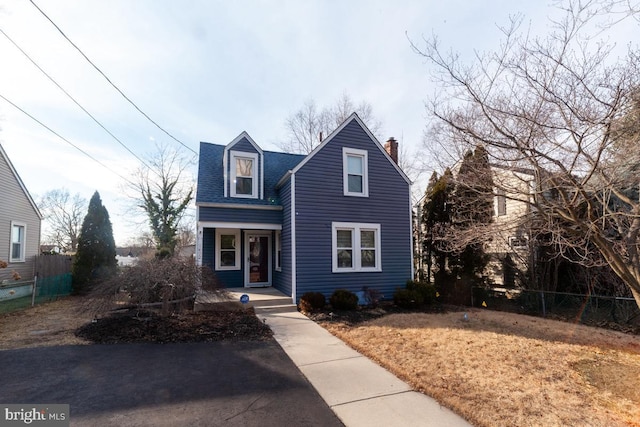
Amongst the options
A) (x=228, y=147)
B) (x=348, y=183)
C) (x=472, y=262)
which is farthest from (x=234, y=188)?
(x=472, y=262)

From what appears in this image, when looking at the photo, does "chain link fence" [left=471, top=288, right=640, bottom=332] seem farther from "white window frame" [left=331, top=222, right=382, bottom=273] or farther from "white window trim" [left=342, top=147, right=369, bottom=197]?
"white window trim" [left=342, top=147, right=369, bottom=197]

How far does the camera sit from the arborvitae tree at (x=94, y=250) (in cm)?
1348

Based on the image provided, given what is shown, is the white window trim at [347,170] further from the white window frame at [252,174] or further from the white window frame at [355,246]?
the white window frame at [252,174]

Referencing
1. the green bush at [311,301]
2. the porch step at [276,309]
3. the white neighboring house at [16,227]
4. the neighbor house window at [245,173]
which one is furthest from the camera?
the white neighboring house at [16,227]

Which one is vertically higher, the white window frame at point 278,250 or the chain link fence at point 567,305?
the white window frame at point 278,250

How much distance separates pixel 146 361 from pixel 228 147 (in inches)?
314

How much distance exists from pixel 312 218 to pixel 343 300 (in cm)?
279

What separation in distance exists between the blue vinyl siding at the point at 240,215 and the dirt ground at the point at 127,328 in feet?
10.7

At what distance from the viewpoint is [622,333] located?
7906mm

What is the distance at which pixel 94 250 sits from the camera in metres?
13.7

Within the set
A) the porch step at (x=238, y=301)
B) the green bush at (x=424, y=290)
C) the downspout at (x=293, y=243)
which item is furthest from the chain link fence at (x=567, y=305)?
the porch step at (x=238, y=301)

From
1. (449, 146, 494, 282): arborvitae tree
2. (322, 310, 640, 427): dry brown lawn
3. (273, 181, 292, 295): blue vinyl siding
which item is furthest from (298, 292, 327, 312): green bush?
(449, 146, 494, 282): arborvitae tree

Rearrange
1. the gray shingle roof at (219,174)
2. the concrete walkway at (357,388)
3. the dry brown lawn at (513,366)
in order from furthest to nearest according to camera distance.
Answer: the gray shingle roof at (219,174), the dry brown lawn at (513,366), the concrete walkway at (357,388)

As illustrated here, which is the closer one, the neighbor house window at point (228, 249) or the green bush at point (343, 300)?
the green bush at point (343, 300)
